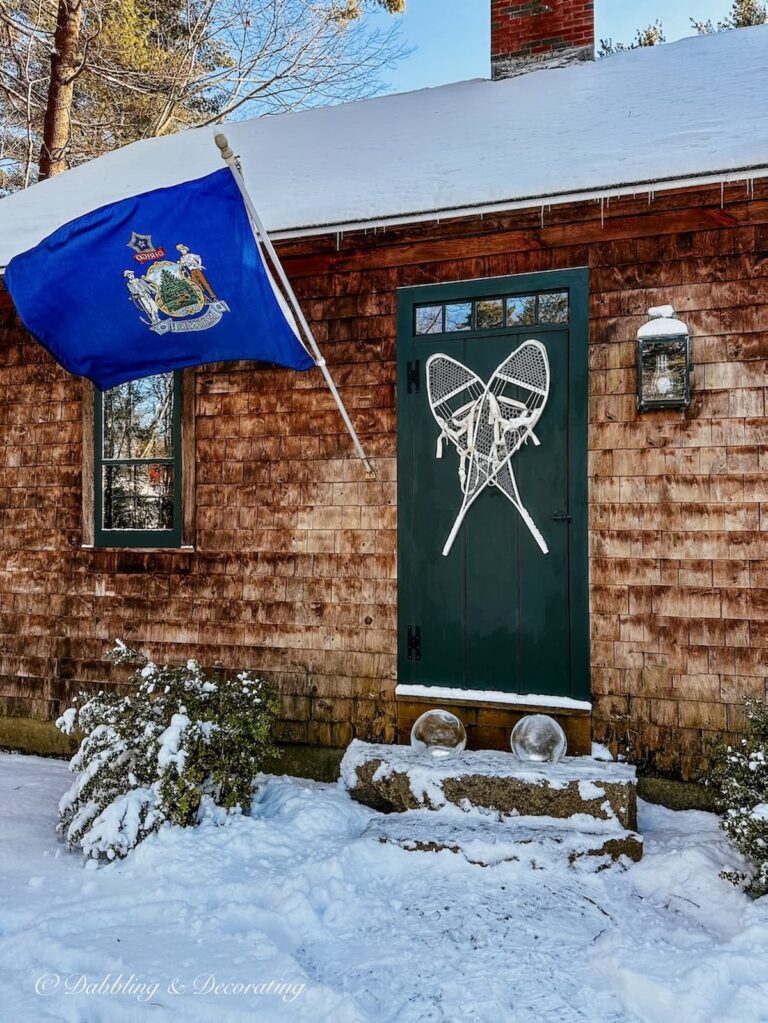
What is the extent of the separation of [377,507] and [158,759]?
1836 mm

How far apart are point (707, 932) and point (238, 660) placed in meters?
2.99

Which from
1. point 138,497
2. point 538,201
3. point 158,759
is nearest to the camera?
point 158,759

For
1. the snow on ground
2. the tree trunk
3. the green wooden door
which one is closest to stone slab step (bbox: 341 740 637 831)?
the snow on ground

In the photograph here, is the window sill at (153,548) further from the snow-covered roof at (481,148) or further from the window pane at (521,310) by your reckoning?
the window pane at (521,310)

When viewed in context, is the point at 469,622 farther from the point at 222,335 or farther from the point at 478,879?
the point at 222,335

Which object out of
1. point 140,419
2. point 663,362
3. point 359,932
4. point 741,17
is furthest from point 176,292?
point 741,17

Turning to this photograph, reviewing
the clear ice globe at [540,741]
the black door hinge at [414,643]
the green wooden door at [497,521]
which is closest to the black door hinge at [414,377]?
the green wooden door at [497,521]

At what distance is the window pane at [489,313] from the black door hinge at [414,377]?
410 millimetres

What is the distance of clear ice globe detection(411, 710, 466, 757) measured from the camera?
4008 mm

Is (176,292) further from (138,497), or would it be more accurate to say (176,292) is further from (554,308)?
(554,308)

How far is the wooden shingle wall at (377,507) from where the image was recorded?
3.90 m

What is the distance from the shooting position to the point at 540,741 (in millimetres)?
3811

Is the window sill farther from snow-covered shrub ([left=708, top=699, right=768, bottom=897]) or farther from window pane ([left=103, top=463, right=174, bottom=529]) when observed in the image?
snow-covered shrub ([left=708, top=699, right=768, bottom=897])

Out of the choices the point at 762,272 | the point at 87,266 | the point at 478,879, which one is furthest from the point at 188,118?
the point at 478,879
